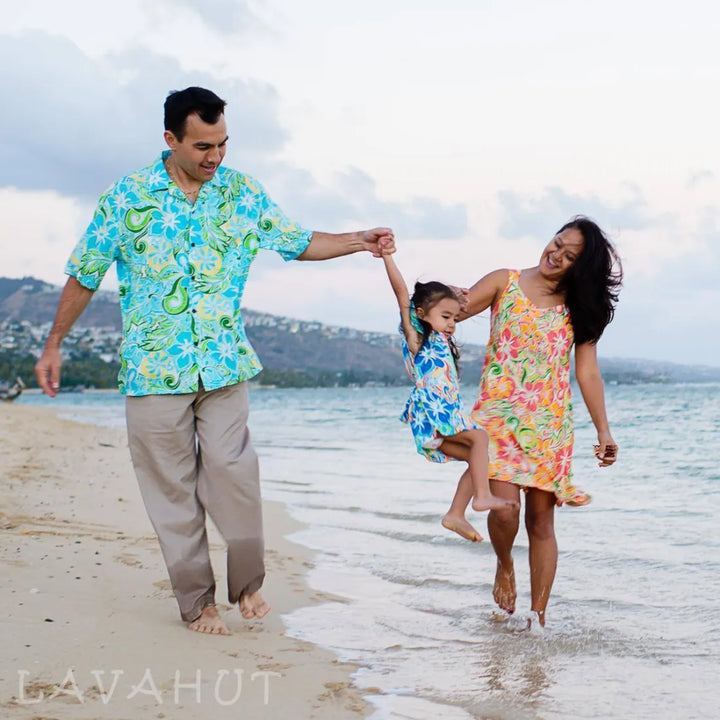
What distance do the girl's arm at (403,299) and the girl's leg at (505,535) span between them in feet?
2.44

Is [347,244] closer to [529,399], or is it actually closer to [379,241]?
[379,241]

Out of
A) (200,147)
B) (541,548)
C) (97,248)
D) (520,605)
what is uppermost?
(200,147)

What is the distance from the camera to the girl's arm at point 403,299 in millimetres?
4211

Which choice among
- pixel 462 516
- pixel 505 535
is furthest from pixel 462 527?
pixel 505 535

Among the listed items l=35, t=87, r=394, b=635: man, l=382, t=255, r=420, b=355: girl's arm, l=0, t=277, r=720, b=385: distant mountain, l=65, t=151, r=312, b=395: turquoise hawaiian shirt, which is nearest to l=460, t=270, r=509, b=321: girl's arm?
l=382, t=255, r=420, b=355: girl's arm

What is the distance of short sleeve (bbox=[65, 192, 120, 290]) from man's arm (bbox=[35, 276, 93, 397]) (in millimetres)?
46

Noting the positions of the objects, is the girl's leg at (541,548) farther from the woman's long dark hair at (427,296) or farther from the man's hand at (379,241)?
the man's hand at (379,241)

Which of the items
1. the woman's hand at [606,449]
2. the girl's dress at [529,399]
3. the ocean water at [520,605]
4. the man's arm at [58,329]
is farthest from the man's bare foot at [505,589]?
the man's arm at [58,329]

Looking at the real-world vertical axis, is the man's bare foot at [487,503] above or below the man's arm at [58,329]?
below

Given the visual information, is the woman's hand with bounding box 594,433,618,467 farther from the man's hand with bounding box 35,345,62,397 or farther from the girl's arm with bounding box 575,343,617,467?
the man's hand with bounding box 35,345,62,397

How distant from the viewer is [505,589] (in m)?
4.79

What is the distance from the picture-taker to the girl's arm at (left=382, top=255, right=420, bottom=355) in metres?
4.21

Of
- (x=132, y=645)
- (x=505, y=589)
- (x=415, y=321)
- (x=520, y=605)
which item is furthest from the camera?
(x=520, y=605)

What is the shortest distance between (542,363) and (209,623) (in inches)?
Answer: 72.7
